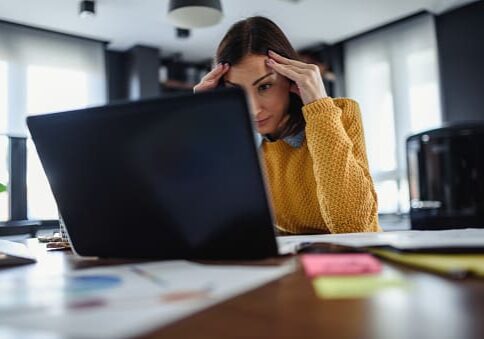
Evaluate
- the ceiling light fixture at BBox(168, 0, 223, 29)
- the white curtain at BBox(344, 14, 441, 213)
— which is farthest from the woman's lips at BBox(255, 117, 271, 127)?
the white curtain at BBox(344, 14, 441, 213)

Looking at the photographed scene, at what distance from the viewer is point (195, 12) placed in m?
2.54

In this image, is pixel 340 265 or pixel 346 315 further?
pixel 340 265

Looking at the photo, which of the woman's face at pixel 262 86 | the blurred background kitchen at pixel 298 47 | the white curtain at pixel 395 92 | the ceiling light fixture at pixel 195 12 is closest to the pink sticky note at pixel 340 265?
the woman's face at pixel 262 86

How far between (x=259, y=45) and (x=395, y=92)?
3237 millimetres

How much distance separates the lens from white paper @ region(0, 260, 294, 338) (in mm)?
251

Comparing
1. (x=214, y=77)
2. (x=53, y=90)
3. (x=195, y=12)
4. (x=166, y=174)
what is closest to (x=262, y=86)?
(x=214, y=77)

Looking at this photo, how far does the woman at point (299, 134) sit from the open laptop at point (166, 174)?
38cm

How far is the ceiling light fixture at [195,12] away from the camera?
2.49 metres

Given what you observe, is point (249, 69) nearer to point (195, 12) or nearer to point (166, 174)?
point (166, 174)

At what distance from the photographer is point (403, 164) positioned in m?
3.93

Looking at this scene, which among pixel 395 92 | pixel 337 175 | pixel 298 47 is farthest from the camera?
pixel 298 47

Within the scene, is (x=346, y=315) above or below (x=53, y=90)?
below

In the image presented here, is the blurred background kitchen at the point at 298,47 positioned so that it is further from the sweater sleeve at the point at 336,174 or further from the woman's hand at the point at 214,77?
the sweater sleeve at the point at 336,174

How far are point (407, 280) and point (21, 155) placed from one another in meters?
2.97
